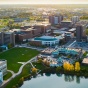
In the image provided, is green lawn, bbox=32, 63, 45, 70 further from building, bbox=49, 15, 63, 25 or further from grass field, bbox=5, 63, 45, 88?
building, bbox=49, 15, 63, 25

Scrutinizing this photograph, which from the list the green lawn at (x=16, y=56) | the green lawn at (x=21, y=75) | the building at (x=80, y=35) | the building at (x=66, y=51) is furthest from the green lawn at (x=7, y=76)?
the building at (x=80, y=35)

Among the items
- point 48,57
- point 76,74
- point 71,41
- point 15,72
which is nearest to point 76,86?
point 76,74

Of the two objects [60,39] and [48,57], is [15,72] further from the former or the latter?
[60,39]

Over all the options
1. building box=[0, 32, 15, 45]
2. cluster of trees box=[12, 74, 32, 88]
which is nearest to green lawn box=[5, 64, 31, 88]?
cluster of trees box=[12, 74, 32, 88]

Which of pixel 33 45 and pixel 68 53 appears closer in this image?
pixel 68 53

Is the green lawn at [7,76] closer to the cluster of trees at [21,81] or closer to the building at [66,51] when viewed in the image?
the cluster of trees at [21,81]

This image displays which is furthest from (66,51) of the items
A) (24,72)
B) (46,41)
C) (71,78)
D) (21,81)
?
(21,81)
